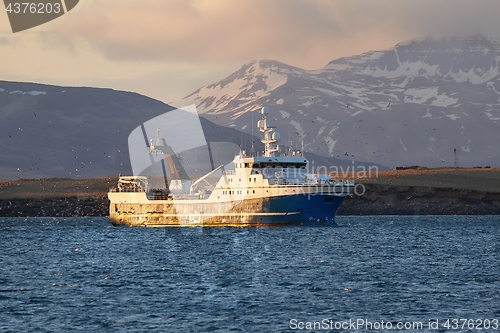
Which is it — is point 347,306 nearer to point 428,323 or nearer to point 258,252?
point 428,323

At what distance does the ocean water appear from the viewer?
1658 inches

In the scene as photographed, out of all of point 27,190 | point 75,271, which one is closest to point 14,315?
point 75,271

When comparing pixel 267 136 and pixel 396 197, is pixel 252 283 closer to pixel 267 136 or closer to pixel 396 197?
pixel 267 136

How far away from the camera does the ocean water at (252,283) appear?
138 feet

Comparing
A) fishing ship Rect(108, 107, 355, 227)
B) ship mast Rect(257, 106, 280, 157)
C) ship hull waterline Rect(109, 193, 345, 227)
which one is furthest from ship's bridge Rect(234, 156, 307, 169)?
ship hull waterline Rect(109, 193, 345, 227)

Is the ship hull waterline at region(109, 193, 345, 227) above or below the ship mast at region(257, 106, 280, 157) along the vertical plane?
below

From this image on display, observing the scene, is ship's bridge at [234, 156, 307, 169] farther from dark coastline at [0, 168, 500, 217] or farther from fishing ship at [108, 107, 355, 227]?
dark coastline at [0, 168, 500, 217]

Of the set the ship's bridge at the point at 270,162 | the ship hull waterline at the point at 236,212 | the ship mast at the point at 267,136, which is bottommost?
the ship hull waterline at the point at 236,212

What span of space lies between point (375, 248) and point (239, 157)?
27410 mm

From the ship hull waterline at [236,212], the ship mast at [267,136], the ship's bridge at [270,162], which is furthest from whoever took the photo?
the ship mast at [267,136]

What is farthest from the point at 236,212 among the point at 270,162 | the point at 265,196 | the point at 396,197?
the point at 396,197

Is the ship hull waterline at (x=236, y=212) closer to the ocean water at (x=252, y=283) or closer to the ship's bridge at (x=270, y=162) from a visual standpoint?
the ship's bridge at (x=270, y=162)

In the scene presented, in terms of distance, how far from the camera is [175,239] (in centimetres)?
8988

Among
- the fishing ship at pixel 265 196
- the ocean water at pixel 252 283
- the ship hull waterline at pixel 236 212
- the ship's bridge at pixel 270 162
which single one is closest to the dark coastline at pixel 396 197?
the ship hull waterline at pixel 236 212
